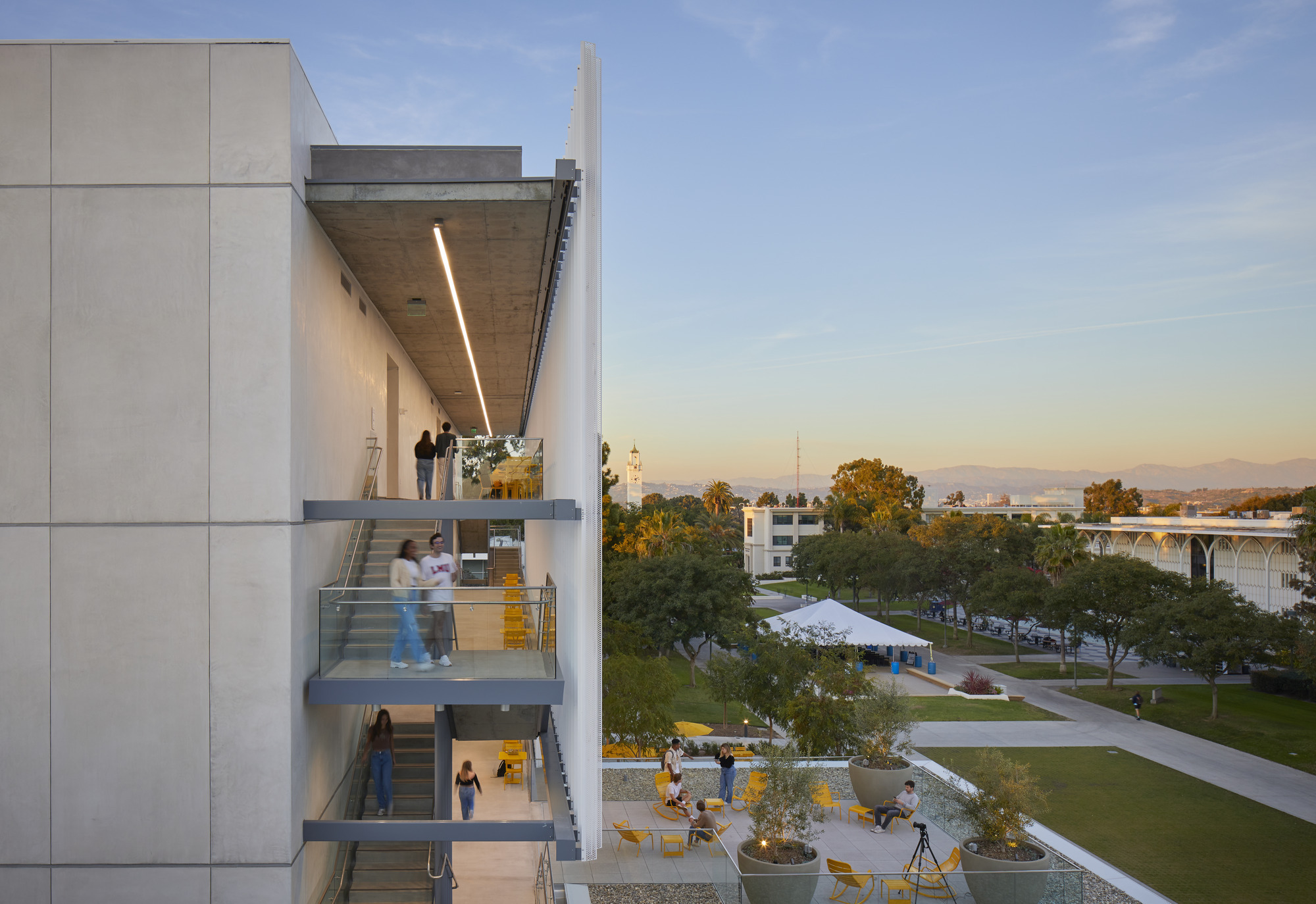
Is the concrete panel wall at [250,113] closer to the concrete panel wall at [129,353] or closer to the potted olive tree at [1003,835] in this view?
the concrete panel wall at [129,353]

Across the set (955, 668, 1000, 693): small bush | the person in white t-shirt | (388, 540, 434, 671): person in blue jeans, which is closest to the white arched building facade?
(955, 668, 1000, 693): small bush

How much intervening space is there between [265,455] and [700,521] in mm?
82075

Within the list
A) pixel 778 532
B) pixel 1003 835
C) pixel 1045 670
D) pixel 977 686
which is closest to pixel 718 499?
pixel 778 532

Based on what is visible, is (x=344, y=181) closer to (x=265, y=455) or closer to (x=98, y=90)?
A: (x=98, y=90)

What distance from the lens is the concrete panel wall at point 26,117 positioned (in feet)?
29.6

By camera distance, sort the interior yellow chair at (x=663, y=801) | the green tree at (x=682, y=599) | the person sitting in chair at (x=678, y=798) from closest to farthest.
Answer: the person sitting in chair at (x=678, y=798)
the interior yellow chair at (x=663, y=801)
the green tree at (x=682, y=599)

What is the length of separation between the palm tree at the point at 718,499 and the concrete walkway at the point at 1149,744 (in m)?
77.8

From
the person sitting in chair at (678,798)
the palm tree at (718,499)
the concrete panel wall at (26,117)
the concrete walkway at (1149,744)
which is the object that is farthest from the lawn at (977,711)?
the palm tree at (718,499)

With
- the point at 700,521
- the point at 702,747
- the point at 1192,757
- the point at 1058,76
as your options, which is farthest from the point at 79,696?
the point at 700,521

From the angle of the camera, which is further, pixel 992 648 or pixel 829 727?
pixel 992 648

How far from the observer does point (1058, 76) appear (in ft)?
104

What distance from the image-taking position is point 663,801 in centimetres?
1609

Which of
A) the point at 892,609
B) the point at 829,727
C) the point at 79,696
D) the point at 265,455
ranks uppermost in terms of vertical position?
the point at 265,455

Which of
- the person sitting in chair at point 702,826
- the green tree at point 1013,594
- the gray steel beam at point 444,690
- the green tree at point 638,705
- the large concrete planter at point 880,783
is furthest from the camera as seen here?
the green tree at point 1013,594
